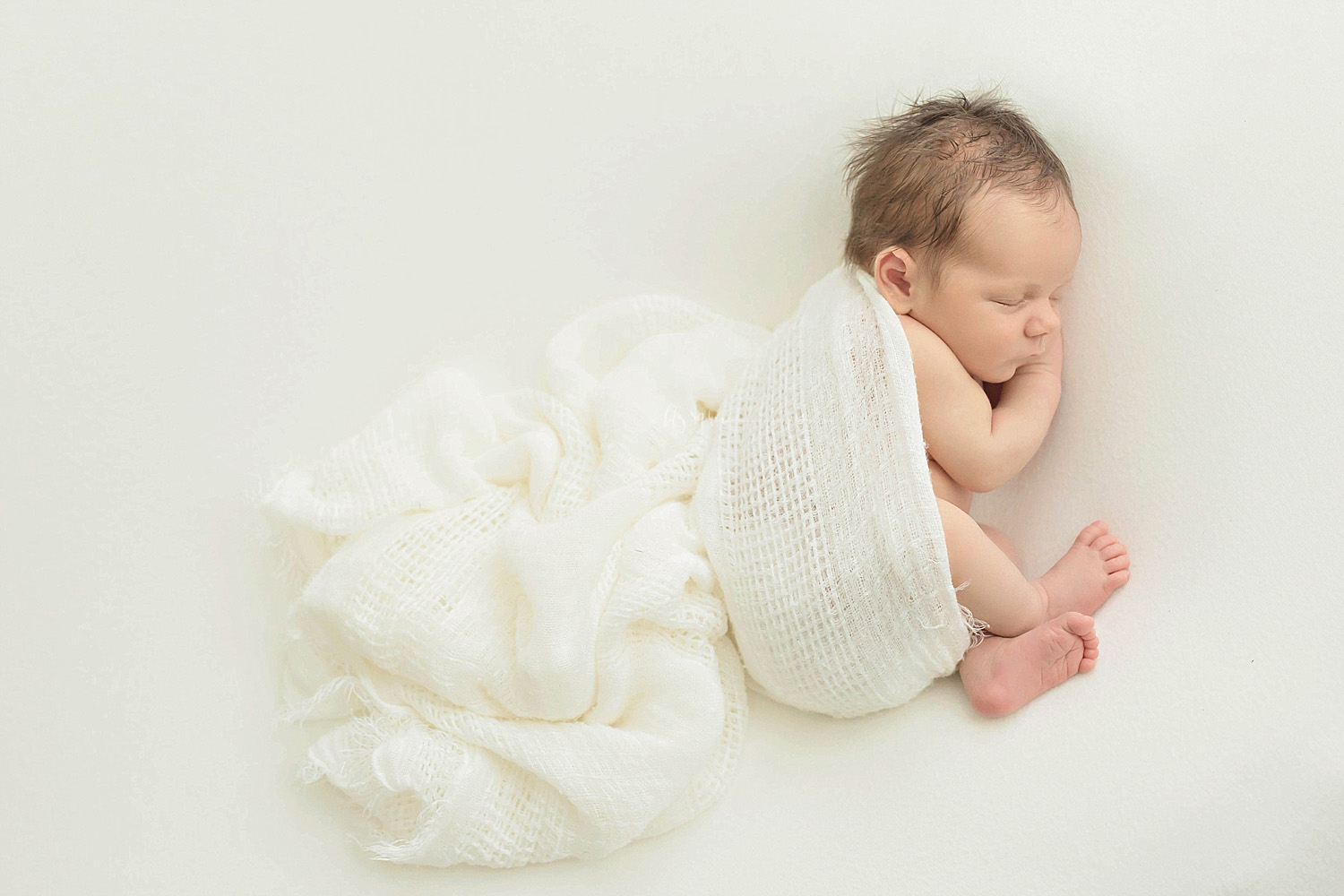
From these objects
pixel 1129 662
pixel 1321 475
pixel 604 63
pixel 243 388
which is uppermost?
pixel 604 63

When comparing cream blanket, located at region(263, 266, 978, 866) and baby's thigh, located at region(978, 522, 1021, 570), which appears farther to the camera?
baby's thigh, located at region(978, 522, 1021, 570)

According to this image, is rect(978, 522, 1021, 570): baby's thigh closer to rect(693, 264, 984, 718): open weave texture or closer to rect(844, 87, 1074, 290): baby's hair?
rect(693, 264, 984, 718): open weave texture

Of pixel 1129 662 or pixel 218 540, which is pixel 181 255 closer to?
pixel 218 540

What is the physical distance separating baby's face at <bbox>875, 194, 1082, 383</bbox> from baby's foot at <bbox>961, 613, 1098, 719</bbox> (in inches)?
11.6

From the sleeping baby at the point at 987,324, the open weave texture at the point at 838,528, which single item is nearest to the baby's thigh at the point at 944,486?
the sleeping baby at the point at 987,324

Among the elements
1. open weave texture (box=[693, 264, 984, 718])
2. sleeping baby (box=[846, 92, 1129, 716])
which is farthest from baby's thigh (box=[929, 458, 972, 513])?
open weave texture (box=[693, 264, 984, 718])

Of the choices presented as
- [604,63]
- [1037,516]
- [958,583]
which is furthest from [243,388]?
[1037,516]

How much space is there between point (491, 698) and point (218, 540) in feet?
1.26

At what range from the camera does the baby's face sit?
107 cm

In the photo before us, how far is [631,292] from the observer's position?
130 centimetres

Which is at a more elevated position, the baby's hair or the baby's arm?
the baby's hair

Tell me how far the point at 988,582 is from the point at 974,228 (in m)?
0.38

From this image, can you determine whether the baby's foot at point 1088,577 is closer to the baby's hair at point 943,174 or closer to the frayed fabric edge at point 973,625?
the frayed fabric edge at point 973,625

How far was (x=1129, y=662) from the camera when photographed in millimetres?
1047
